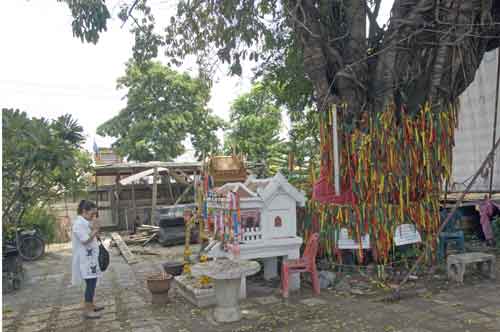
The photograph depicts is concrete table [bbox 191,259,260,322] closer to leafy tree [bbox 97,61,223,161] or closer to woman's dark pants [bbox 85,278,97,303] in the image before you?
woman's dark pants [bbox 85,278,97,303]

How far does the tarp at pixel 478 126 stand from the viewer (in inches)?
417

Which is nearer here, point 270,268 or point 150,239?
point 270,268

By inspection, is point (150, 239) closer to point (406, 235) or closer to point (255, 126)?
point (406, 235)

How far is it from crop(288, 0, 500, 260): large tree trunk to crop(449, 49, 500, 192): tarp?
10.9ft

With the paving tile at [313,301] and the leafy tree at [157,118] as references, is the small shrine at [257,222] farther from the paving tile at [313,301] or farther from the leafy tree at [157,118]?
the leafy tree at [157,118]

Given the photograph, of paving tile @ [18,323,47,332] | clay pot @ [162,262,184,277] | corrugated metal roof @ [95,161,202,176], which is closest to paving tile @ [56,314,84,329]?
paving tile @ [18,323,47,332]

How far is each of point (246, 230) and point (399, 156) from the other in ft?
8.99

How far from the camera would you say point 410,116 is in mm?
7223

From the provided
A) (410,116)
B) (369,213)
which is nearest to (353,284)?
(369,213)

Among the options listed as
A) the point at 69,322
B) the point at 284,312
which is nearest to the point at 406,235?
the point at 284,312

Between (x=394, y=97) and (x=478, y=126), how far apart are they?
4.76m

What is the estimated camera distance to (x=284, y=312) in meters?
5.50

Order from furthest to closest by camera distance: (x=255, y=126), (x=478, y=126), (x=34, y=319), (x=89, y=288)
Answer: (x=255, y=126) → (x=478, y=126) → (x=34, y=319) → (x=89, y=288)

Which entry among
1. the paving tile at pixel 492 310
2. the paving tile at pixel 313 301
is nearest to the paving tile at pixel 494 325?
the paving tile at pixel 492 310
